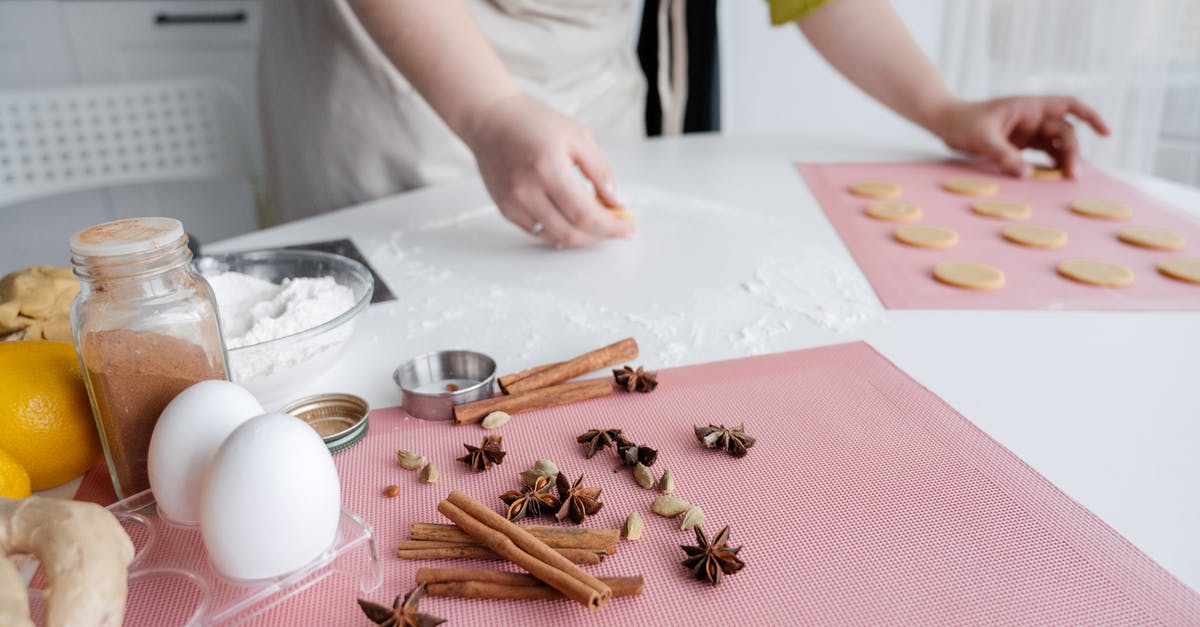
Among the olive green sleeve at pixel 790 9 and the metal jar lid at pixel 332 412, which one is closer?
the metal jar lid at pixel 332 412

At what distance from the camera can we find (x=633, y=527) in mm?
581

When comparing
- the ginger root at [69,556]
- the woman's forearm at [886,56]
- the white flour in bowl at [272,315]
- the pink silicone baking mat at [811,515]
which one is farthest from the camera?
the woman's forearm at [886,56]

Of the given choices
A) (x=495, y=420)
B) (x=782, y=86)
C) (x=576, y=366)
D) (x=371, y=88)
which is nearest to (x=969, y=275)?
(x=576, y=366)

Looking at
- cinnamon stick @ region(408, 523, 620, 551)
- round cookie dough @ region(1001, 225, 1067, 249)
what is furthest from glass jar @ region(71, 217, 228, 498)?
round cookie dough @ region(1001, 225, 1067, 249)

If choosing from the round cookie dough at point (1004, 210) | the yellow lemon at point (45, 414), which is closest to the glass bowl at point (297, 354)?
the yellow lemon at point (45, 414)

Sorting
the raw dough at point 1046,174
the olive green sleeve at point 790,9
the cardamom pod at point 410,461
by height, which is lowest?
the cardamom pod at point 410,461

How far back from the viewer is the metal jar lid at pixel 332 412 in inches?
28.4

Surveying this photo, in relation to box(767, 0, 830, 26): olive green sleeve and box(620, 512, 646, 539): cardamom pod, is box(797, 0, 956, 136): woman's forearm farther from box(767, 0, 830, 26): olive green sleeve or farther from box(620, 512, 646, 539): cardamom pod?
box(620, 512, 646, 539): cardamom pod

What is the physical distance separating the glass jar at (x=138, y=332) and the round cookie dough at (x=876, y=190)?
1154 millimetres

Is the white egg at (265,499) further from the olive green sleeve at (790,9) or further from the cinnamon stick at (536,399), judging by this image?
the olive green sleeve at (790,9)

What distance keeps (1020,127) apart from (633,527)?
1406 millimetres

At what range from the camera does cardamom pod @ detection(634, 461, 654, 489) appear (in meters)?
0.64

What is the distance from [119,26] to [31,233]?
78 cm

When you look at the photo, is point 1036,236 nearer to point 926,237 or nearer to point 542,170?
point 926,237
